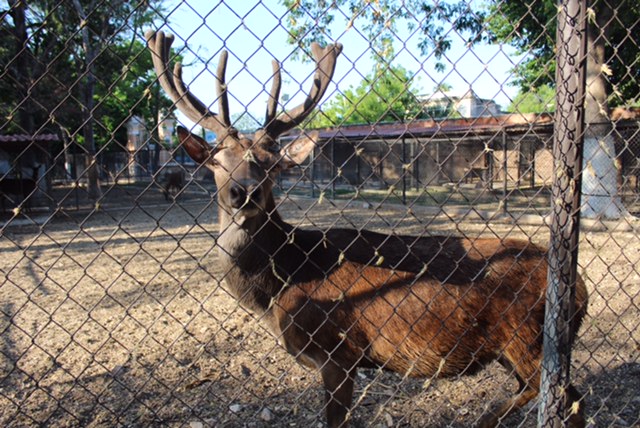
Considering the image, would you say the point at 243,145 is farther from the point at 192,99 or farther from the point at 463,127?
the point at 463,127

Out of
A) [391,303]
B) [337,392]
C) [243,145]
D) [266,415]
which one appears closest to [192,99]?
[243,145]

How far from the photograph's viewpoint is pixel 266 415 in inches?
142

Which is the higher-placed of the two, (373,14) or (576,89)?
(576,89)

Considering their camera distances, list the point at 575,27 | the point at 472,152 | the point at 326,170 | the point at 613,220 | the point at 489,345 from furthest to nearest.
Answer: the point at 326,170, the point at 472,152, the point at 613,220, the point at 489,345, the point at 575,27

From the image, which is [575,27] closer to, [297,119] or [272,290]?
[297,119]

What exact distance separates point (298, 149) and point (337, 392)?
160 cm

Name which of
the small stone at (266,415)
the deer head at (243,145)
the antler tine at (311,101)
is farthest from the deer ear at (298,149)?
the small stone at (266,415)

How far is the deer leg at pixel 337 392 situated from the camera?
316 cm

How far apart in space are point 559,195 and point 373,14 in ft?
3.94

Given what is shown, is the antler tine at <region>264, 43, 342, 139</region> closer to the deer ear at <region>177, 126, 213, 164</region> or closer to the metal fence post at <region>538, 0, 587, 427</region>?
the deer ear at <region>177, 126, 213, 164</region>

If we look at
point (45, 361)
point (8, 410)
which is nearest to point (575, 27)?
point (8, 410)

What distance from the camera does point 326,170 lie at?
25.7m

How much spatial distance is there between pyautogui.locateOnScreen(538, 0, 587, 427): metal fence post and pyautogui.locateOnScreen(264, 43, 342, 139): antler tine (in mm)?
1356

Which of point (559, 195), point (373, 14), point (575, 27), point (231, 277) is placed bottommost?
point (231, 277)
